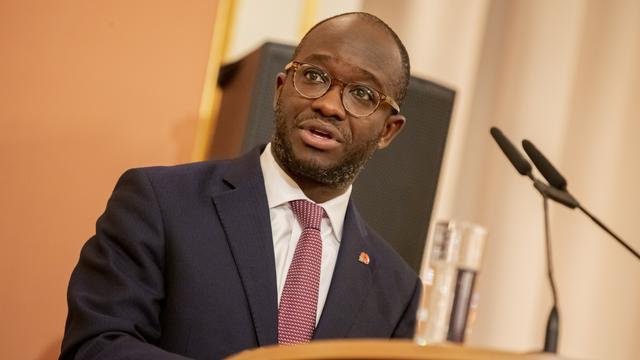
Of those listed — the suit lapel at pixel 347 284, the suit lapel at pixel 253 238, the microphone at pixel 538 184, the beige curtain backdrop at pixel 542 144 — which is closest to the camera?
the microphone at pixel 538 184

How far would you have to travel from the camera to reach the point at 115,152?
2.69 metres

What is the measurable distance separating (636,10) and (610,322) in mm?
1198

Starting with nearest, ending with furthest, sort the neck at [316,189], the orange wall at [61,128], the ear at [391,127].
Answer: the neck at [316,189]
the ear at [391,127]
the orange wall at [61,128]

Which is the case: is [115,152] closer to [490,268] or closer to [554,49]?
[490,268]

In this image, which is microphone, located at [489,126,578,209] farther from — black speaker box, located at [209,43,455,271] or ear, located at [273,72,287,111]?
black speaker box, located at [209,43,455,271]

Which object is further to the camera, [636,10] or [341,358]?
[636,10]

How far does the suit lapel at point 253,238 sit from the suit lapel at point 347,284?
0.15 m

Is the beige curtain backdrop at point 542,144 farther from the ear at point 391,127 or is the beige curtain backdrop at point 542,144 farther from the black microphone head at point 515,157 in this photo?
the black microphone head at point 515,157

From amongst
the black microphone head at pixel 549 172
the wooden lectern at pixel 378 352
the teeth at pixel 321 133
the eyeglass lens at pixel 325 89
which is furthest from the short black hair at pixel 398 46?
the wooden lectern at pixel 378 352

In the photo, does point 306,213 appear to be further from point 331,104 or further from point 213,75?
point 213,75

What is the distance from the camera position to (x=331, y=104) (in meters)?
2.17

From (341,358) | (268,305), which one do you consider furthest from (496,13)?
(341,358)

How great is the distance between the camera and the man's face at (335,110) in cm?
218

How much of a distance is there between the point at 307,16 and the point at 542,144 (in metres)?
1.04
